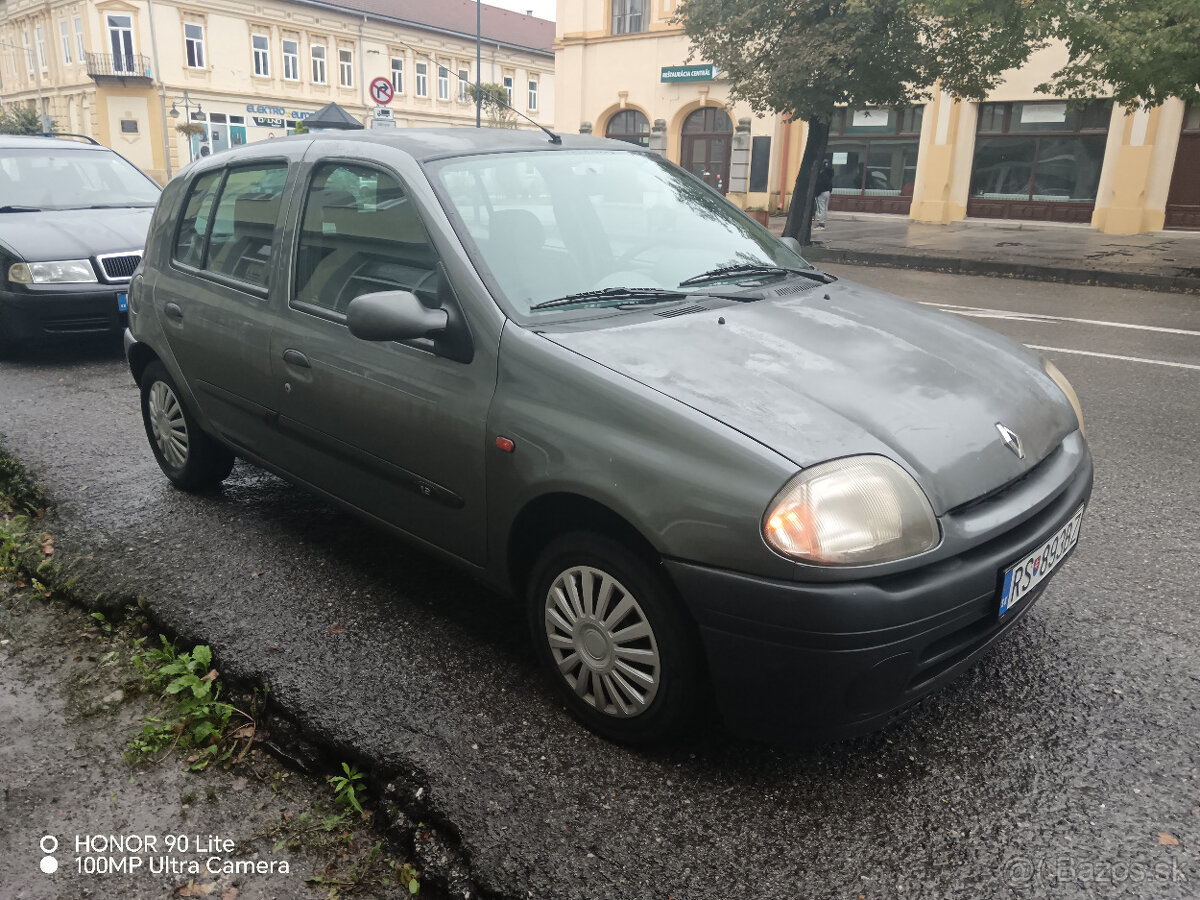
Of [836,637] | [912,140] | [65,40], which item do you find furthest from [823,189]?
[65,40]

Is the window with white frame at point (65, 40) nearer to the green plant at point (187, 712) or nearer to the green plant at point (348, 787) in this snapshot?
the green plant at point (187, 712)

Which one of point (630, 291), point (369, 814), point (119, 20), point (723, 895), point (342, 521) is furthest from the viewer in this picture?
point (119, 20)

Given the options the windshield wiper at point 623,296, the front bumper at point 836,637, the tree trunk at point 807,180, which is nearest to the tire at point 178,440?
the windshield wiper at point 623,296

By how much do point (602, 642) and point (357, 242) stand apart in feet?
5.49

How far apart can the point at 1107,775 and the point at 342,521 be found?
3132 millimetres

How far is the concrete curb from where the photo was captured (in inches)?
530

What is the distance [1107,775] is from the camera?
8.21 ft

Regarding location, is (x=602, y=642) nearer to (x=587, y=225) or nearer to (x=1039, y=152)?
(x=587, y=225)

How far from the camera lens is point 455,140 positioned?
339 cm

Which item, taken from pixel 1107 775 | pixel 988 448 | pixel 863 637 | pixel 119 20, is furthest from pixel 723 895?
pixel 119 20

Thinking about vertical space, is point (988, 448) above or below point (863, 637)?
above

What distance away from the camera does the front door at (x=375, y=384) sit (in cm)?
286

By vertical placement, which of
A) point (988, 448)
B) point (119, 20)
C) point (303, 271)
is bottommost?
point (988, 448)

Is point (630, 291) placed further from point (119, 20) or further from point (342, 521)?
point (119, 20)
